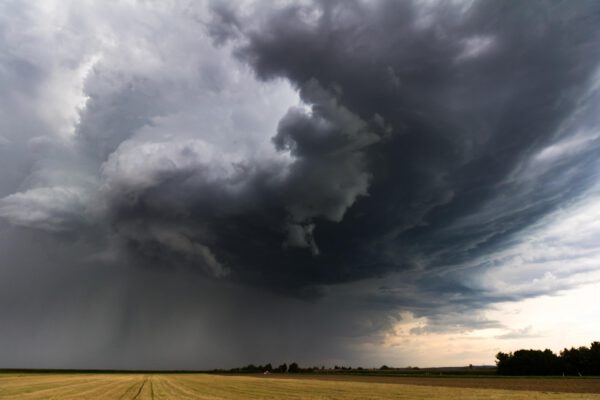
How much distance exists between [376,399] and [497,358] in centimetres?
12407

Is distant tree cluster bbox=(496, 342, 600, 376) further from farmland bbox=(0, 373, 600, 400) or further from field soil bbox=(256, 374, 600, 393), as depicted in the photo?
farmland bbox=(0, 373, 600, 400)

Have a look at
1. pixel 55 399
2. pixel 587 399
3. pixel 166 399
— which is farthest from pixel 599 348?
pixel 55 399

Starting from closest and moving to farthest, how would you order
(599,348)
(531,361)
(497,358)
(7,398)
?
(7,398) < (599,348) < (531,361) < (497,358)

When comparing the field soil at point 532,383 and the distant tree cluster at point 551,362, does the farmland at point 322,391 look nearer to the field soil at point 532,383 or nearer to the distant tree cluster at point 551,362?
the field soil at point 532,383

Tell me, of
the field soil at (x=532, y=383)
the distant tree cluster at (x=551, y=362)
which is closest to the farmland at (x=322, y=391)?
the field soil at (x=532, y=383)

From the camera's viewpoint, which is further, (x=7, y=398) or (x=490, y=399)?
(x=7, y=398)

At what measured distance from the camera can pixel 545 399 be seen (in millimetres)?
38281

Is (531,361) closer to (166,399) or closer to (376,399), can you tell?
(376,399)

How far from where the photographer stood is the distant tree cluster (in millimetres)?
109144

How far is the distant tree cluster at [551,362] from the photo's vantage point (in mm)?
109144

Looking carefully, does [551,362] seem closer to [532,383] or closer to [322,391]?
[532,383]

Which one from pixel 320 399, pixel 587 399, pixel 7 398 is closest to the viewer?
pixel 587 399

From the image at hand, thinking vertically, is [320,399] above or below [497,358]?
below

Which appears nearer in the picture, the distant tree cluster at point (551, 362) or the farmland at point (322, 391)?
the farmland at point (322, 391)
